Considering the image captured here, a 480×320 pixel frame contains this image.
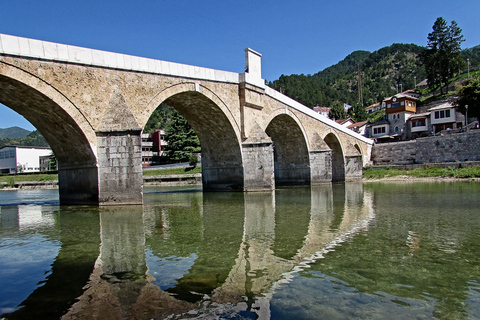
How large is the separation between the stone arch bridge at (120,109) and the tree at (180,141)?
59.8ft

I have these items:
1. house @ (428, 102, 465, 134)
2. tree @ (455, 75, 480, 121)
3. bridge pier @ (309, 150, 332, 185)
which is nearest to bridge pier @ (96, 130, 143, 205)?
bridge pier @ (309, 150, 332, 185)

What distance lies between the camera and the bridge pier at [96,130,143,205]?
9555mm

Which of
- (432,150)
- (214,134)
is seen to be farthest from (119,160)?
(432,150)

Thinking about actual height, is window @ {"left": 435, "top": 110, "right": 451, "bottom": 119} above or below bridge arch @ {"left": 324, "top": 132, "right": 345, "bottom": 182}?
above

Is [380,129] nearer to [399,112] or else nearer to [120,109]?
[399,112]

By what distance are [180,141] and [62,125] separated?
24898 mm

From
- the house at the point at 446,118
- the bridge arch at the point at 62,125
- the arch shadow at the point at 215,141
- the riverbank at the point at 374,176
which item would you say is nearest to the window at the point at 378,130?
the house at the point at 446,118

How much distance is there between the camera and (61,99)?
904cm

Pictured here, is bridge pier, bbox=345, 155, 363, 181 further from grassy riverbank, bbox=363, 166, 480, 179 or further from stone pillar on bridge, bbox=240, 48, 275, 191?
stone pillar on bridge, bbox=240, 48, 275, 191

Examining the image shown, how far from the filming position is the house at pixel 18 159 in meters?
51.1

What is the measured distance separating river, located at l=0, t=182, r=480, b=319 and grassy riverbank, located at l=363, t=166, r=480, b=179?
16.4 meters

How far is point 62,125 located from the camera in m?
9.88

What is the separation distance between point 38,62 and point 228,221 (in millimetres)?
6171

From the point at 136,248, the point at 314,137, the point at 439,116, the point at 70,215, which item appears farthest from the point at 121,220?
the point at 439,116
